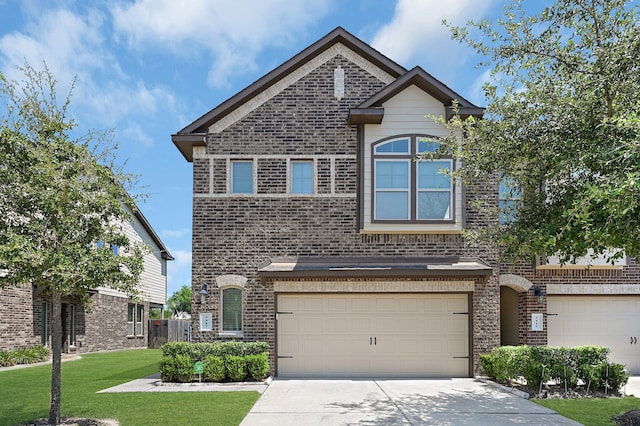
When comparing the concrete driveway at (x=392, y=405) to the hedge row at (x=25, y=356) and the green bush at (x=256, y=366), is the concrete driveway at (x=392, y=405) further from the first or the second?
the hedge row at (x=25, y=356)

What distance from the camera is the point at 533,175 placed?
34.3ft

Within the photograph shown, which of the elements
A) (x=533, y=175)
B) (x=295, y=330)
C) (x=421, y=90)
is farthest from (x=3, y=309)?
(x=533, y=175)

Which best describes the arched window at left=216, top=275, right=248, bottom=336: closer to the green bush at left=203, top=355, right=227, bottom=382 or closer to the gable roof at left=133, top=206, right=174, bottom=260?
the green bush at left=203, top=355, right=227, bottom=382

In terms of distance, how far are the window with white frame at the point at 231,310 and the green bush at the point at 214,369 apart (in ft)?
4.50

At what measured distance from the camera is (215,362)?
1354cm

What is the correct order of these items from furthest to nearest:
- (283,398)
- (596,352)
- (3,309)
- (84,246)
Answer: (3,309)
(596,352)
(283,398)
(84,246)

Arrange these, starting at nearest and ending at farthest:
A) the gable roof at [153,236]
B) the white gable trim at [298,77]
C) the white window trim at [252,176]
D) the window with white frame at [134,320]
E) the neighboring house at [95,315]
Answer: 1. the white window trim at [252,176]
2. the white gable trim at [298,77]
3. the neighboring house at [95,315]
4. the gable roof at [153,236]
5. the window with white frame at [134,320]

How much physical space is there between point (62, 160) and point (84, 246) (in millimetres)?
1454

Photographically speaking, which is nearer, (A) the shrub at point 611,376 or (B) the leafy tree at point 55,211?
(B) the leafy tree at point 55,211

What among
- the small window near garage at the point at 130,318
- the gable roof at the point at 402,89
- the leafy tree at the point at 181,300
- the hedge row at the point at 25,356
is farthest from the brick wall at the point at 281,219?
the leafy tree at the point at 181,300

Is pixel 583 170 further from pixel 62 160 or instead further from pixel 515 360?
pixel 62 160

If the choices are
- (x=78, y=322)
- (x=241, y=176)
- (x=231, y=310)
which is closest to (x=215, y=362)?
(x=231, y=310)

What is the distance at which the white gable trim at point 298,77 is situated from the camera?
50.3ft

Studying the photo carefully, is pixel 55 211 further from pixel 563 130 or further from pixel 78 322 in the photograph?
pixel 78 322
